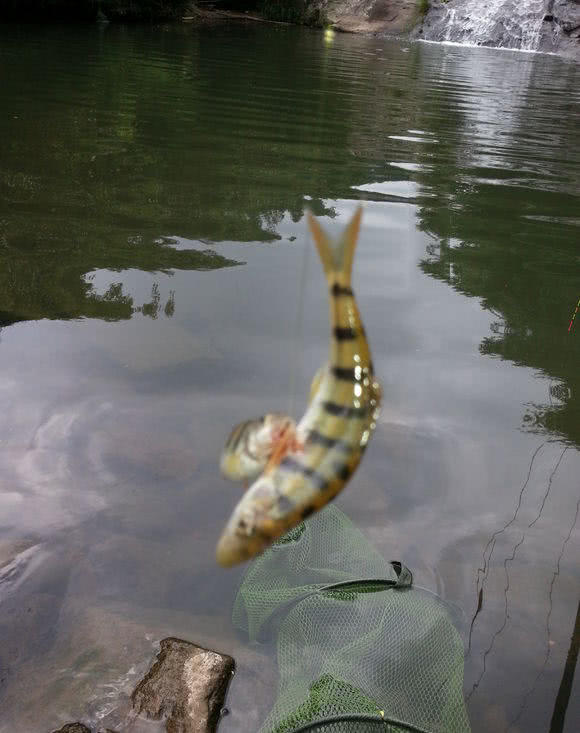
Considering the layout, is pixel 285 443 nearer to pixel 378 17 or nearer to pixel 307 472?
pixel 307 472

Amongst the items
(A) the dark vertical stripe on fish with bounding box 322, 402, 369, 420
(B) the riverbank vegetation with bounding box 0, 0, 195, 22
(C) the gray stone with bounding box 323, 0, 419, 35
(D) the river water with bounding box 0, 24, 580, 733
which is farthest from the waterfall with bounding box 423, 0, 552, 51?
(A) the dark vertical stripe on fish with bounding box 322, 402, 369, 420

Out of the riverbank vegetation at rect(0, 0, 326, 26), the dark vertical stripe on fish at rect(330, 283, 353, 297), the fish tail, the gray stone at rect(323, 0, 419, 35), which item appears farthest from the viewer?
the gray stone at rect(323, 0, 419, 35)

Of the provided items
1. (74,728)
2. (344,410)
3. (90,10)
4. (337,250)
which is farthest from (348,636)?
(90,10)

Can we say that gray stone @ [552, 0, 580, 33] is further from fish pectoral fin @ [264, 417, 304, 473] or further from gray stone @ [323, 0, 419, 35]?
fish pectoral fin @ [264, 417, 304, 473]

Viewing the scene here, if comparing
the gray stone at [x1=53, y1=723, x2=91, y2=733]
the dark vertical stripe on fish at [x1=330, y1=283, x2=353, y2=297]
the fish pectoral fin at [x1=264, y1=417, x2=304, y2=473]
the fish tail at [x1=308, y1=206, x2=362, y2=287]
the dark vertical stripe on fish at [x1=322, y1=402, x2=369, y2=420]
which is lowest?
the gray stone at [x1=53, y1=723, x2=91, y2=733]

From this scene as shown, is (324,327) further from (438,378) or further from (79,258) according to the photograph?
(79,258)
